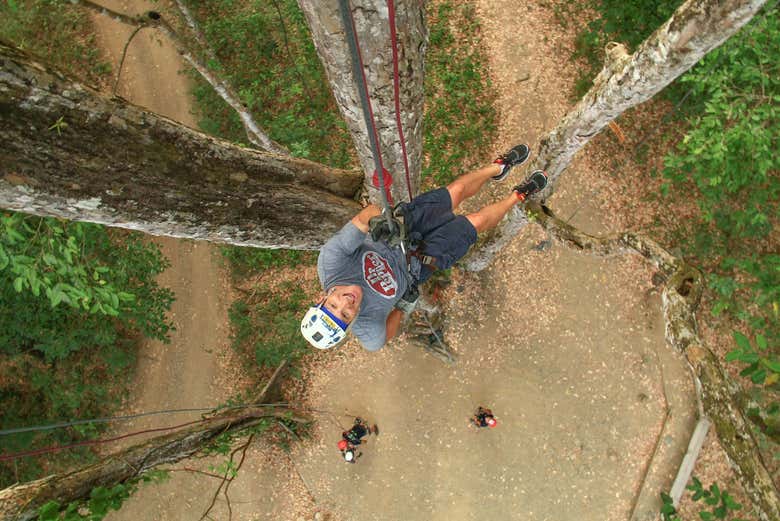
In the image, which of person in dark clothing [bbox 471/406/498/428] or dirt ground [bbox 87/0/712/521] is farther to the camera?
dirt ground [bbox 87/0/712/521]

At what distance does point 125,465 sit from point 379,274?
9.91 ft

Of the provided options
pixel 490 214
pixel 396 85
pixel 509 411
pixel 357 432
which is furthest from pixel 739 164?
pixel 357 432

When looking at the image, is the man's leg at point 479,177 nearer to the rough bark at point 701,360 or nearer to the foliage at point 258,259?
the rough bark at point 701,360

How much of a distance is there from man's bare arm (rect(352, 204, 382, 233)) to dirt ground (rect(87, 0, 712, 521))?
380cm

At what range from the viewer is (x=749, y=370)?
3051mm

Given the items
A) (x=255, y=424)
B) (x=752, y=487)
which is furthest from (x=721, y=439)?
(x=255, y=424)

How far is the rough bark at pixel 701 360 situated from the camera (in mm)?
2740

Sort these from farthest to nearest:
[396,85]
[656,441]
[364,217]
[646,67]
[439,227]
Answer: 1. [656,441]
2. [439,227]
3. [364,217]
4. [646,67]
5. [396,85]

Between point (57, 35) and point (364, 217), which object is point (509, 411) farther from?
point (57, 35)

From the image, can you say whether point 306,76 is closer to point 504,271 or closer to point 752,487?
point 504,271

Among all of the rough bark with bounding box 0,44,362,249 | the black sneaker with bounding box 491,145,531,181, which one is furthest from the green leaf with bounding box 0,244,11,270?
the black sneaker with bounding box 491,145,531,181

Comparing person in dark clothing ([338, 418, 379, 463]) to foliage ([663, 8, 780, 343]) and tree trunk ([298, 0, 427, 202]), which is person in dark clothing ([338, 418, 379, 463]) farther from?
foliage ([663, 8, 780, 343])

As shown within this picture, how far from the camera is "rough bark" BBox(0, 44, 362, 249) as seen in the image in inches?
73.7

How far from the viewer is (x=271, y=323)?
23.9ft
